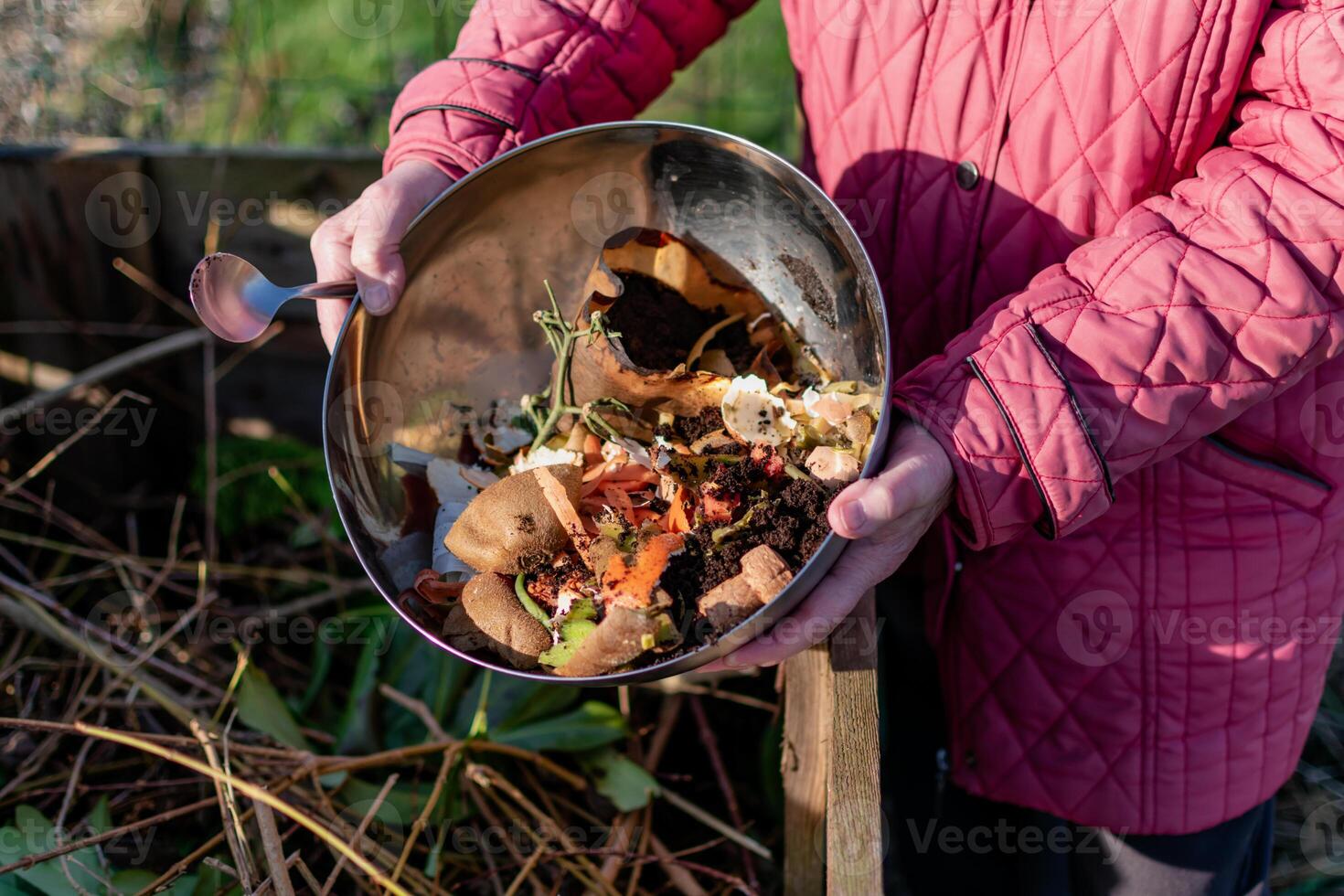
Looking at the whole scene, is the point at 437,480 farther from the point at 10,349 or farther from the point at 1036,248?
the point at 10,349

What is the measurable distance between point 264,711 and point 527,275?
765mm

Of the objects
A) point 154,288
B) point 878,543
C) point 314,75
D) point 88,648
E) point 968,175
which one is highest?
point 968,175

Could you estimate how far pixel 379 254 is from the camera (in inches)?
36.3

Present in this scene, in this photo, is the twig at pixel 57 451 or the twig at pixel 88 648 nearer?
the twig at pixel 88 648

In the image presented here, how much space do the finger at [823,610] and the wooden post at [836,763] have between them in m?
0.11

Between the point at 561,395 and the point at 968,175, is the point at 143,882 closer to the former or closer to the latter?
the point at 561,395

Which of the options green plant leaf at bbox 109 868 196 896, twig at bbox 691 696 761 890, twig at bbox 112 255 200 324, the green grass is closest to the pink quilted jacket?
twig at bbox 691 696 761 890

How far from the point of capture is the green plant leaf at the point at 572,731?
4.40 ft

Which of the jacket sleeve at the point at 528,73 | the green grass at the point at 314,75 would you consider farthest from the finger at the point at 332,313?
the green grass at the point at 314,75

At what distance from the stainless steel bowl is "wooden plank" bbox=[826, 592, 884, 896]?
26cm

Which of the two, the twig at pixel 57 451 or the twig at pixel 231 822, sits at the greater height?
the twig at pixel 57 451

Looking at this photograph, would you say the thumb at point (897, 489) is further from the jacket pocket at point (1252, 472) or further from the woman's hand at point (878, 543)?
the jacket pocket at point (1252, 472)

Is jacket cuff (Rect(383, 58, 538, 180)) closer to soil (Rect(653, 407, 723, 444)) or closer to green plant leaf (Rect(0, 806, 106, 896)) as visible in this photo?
soil (Rect(653, 407, 723, 444))

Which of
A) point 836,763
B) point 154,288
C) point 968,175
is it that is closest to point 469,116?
point 968,175
